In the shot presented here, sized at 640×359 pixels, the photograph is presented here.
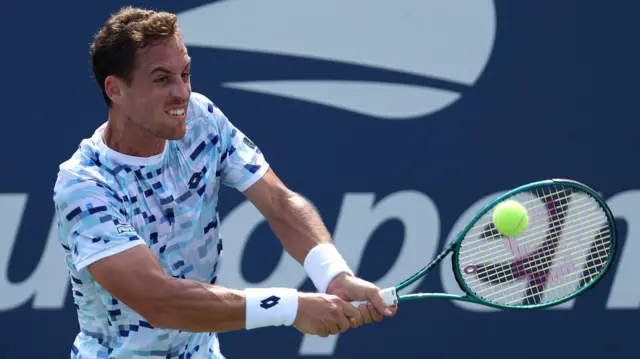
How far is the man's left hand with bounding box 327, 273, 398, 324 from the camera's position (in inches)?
146

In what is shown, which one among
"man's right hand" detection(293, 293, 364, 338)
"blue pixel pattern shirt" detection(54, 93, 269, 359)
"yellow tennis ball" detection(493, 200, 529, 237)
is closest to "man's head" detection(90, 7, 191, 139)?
"blue pixel pattern shirt" detection(54, 93, 269, 359)

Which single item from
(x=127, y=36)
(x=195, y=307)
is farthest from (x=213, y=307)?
(x=127, y=36)

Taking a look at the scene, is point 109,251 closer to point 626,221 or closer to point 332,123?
point 332,123

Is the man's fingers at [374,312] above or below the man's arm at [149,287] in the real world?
below

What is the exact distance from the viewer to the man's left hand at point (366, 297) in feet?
12.2

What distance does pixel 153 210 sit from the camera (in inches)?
145

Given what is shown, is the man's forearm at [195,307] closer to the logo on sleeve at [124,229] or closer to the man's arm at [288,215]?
the logo on sleeve at [124,229]

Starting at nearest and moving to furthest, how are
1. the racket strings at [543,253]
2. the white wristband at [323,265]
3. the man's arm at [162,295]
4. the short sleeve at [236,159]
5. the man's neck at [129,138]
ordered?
the man's arm at [162,295]
the man's neck at [129,138]
the white wristband at [323,265]
the short sleeve at [236,159]
the racket strings at [543,253]

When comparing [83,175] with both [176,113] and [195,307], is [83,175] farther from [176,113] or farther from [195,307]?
[195,307]

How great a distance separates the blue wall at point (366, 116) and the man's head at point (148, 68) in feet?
6.35

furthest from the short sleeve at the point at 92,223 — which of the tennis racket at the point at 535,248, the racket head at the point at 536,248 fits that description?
the racket head at the point at 536,248

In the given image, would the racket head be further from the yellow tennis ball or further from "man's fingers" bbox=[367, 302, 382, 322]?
"man's fingers" bbox=[367, 302, 382, 322]

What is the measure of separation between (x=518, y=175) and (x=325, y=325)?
2333 millimetres

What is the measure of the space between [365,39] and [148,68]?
7.10 ft
